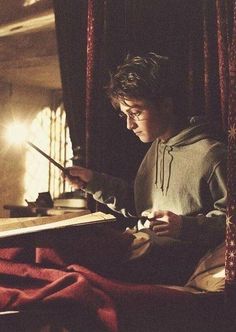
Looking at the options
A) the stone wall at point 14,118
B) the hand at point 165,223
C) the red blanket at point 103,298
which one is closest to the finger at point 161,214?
the hand at point 165,223

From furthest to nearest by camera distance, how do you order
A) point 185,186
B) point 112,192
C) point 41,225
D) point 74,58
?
point 74,58
point 112,192
point 185,186
point 41,225

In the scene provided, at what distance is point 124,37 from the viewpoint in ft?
7.88

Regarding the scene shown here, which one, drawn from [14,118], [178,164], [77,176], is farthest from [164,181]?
[14,118]

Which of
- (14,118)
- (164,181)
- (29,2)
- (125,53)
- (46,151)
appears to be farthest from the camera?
(46,151)

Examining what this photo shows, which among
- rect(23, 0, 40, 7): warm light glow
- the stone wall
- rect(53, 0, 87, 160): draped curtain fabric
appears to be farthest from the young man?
the stone wall

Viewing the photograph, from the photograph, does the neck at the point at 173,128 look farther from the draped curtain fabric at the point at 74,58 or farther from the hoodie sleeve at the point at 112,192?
the draped curtain fabric at the point at 74,58

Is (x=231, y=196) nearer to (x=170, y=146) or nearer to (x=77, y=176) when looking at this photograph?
(x=170, y=146)

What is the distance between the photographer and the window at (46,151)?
5293 millimetres

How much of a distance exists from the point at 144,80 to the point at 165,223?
0.63m

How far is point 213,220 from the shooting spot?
5.40 feet

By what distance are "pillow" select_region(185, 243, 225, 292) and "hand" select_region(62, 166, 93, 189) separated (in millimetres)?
632

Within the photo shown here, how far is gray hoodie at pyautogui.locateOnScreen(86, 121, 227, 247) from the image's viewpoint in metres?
1.66

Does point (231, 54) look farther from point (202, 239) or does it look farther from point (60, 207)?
point (60, 207)

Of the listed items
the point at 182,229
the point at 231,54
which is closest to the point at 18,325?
the point at 182,229
